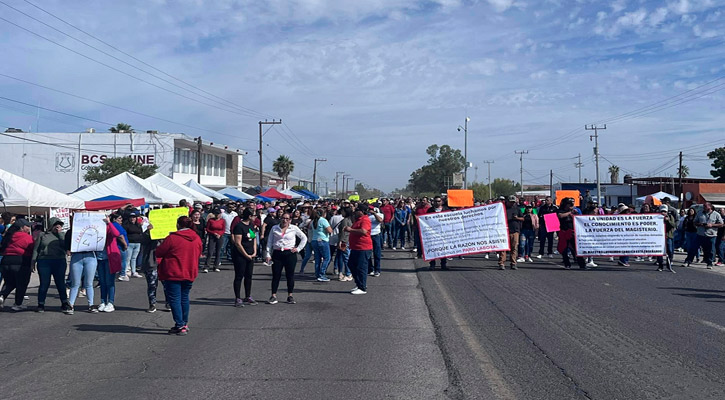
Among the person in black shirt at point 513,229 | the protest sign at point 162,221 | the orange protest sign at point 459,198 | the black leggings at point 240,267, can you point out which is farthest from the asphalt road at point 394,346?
the orange protest sign at point 459,198

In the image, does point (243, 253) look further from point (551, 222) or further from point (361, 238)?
point (551, 222)

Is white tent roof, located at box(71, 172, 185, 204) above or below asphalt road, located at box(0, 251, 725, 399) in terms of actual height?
above

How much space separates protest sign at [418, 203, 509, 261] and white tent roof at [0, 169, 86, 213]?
10832mm

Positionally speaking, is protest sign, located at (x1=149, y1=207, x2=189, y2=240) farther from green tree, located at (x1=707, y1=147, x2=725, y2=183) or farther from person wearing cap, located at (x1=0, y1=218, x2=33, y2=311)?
green tree, located at (x1=707, y1=147, x2=725, y2=183)

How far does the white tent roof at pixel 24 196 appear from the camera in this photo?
16.7m

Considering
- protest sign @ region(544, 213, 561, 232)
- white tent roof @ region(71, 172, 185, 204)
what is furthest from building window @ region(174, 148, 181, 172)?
protest sign @ region(544, 213, 561, 232)

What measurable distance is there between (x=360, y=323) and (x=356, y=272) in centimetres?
306

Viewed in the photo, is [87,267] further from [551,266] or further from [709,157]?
[709,157]

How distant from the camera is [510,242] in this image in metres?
15.7

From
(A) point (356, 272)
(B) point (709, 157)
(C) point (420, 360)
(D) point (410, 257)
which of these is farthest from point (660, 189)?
(C) point (420, 360)

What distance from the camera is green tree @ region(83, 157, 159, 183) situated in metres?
45.5

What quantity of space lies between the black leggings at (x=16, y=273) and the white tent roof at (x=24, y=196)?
7.19 metres

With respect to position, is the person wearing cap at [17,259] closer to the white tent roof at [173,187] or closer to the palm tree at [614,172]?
the white tent roof at [173,187]

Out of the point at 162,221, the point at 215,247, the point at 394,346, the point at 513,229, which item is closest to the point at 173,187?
the point at 215,247
